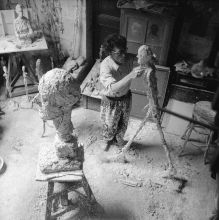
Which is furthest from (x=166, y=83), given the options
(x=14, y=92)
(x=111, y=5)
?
(x=14, y=92)

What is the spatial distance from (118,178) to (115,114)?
1.16m

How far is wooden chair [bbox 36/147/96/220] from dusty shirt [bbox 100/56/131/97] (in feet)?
4.60

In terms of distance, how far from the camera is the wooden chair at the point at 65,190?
3.24 metres

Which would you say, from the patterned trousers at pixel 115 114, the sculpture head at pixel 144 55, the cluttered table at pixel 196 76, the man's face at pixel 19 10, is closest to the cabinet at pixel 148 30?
the cluttered table at pixel 196 76

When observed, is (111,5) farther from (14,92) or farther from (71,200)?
(71,200)

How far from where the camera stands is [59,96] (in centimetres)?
261

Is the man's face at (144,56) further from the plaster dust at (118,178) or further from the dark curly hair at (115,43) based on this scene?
the plaster dust at (118,178)

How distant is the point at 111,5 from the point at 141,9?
3.79ft

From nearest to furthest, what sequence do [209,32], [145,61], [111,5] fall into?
[145,61]
[209,32]
[111,5]

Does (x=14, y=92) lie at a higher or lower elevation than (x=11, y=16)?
lower

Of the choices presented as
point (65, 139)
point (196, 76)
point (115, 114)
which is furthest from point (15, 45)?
point (196, 76)

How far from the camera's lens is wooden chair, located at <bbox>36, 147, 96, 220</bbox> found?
3238 mm

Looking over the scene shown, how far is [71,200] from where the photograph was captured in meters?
4.26

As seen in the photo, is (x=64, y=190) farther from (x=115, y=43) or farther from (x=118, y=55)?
(x=115, y=43)
